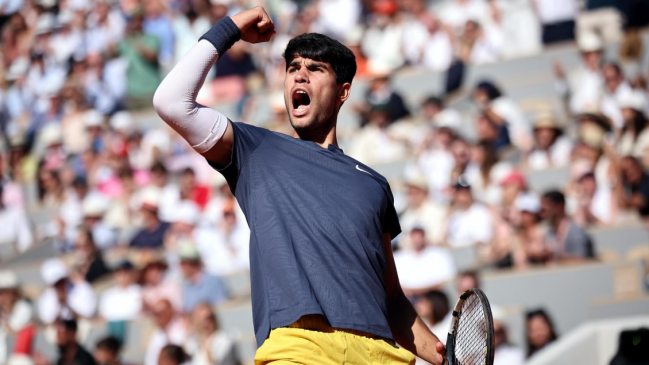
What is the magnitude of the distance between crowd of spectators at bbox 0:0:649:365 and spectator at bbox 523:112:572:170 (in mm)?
20

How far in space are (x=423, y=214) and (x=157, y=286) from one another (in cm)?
277

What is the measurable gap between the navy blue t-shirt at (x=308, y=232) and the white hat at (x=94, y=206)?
9.15 meters

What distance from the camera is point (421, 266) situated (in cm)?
852

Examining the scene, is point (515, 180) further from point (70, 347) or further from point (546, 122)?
point (70, 347)

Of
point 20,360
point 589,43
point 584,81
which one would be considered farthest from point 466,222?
point 20,360

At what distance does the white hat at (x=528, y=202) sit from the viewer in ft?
28.8

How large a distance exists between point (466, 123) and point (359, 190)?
816cm

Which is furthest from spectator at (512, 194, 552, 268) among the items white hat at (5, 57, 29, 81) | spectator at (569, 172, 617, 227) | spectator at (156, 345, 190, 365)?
white hat at (5, 57, 29, 81)

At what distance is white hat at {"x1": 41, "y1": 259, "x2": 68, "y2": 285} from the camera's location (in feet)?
36.6

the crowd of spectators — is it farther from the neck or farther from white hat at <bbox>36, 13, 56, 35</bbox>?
the neck

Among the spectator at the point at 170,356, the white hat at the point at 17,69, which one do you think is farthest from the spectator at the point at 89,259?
the white hat at the point at 17,69

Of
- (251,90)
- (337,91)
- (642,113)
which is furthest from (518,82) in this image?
(337,91)

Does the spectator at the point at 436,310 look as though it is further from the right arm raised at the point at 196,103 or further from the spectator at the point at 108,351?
the right arm raised at the point at 196,103

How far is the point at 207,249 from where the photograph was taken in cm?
1034
